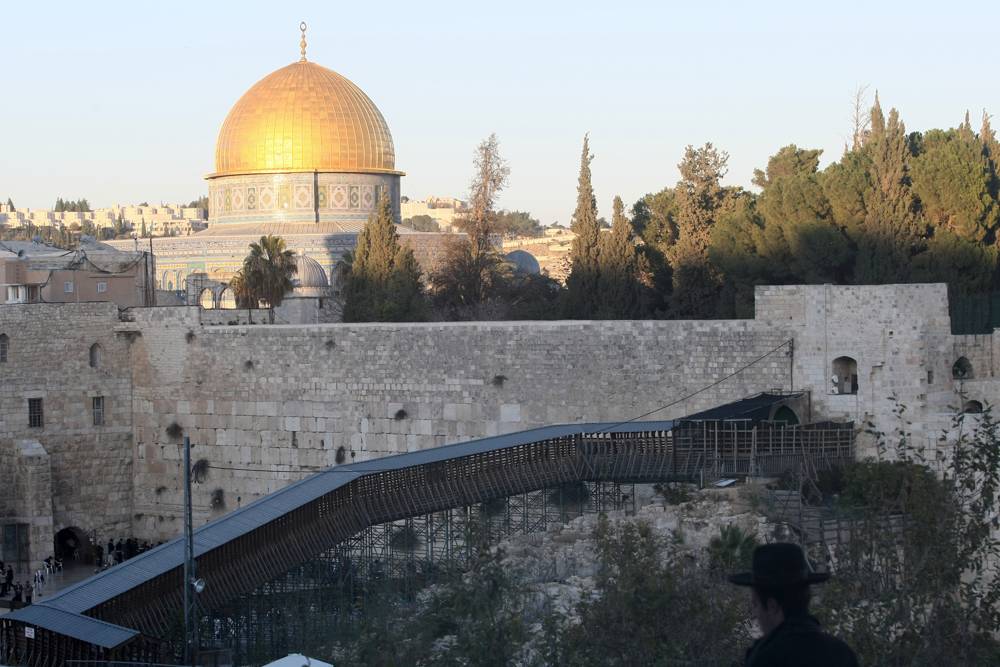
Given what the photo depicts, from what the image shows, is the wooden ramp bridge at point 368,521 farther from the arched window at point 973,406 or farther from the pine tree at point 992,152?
the pine tree at point 992,152

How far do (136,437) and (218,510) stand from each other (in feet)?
6.78

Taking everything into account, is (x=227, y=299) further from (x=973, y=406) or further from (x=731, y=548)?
(x=731, y=548)

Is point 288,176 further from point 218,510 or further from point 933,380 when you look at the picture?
point 933,380

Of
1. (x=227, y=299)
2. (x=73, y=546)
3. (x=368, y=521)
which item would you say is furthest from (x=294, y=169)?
(x=368, y=521)

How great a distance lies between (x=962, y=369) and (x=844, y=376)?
1.51 m

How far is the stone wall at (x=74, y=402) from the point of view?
24281 mm

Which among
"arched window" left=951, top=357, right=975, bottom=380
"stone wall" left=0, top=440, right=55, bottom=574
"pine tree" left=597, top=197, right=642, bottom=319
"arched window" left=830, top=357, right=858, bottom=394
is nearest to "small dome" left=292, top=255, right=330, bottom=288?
"pine tree" left=597, top=197, right=642, bottom=319

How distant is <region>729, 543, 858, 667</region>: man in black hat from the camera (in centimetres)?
539

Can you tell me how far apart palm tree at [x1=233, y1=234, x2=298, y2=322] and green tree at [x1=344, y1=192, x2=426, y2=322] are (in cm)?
136

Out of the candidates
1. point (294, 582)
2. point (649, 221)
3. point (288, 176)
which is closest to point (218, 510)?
point (294, 582)

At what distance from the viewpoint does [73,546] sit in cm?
2531

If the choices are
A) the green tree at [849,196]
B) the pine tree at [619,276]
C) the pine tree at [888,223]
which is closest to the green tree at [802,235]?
the green tree at [849,196]

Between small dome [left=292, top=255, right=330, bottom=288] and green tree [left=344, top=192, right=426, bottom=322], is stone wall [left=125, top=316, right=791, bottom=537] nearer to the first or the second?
green tree [left=344, top=192, right=426, bottom=322]

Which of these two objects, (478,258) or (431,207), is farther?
(431,207)
